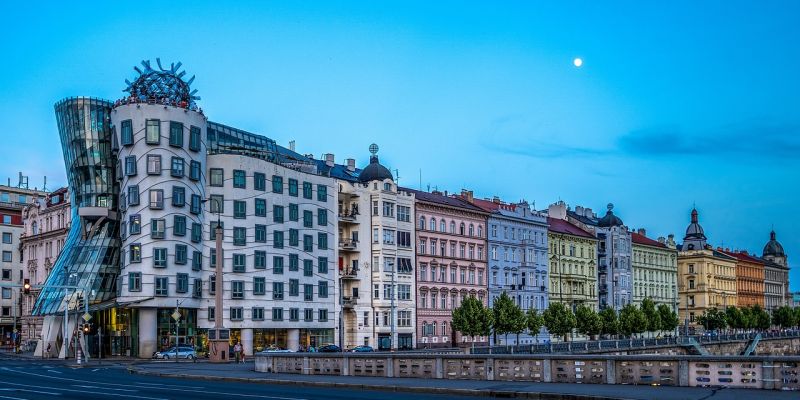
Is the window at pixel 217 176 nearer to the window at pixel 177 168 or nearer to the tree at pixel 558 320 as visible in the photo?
the window at pixel 177 168

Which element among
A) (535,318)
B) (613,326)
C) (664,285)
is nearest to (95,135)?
(535,318)

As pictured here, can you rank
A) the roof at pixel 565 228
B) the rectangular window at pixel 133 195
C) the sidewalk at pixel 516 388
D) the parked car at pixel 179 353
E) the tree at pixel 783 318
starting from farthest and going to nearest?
1. the tree at pixel 783 318
2. the roof at pixel 565 228
3. the rectangular window at pixel 133 195
4. the parked car at pixel 179 353
5. the sidewalk at pixel 516 388

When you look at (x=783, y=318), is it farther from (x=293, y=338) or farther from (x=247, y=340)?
(x=247, y=340)

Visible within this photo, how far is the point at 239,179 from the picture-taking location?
308 ft

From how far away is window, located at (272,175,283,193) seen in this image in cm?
9675

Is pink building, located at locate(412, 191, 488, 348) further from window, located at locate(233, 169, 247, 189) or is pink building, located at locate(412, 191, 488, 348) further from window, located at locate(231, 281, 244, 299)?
window, located at locate(231, 281, 244, 299)

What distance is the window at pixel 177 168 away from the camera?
87.6 metres

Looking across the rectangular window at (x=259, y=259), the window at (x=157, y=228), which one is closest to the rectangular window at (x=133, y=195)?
the window at (x=157, y=228)

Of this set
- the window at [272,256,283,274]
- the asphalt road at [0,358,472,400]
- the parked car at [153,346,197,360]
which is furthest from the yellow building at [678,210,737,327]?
the asphalt road at [0,358,472,400]

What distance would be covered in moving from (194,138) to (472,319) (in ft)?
108

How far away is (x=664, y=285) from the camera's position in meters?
163

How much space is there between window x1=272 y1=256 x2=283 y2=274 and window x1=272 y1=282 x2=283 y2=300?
1.16 meters

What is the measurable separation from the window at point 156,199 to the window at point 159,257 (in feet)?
12.0

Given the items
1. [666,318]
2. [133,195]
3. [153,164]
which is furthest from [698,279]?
[133,195]
